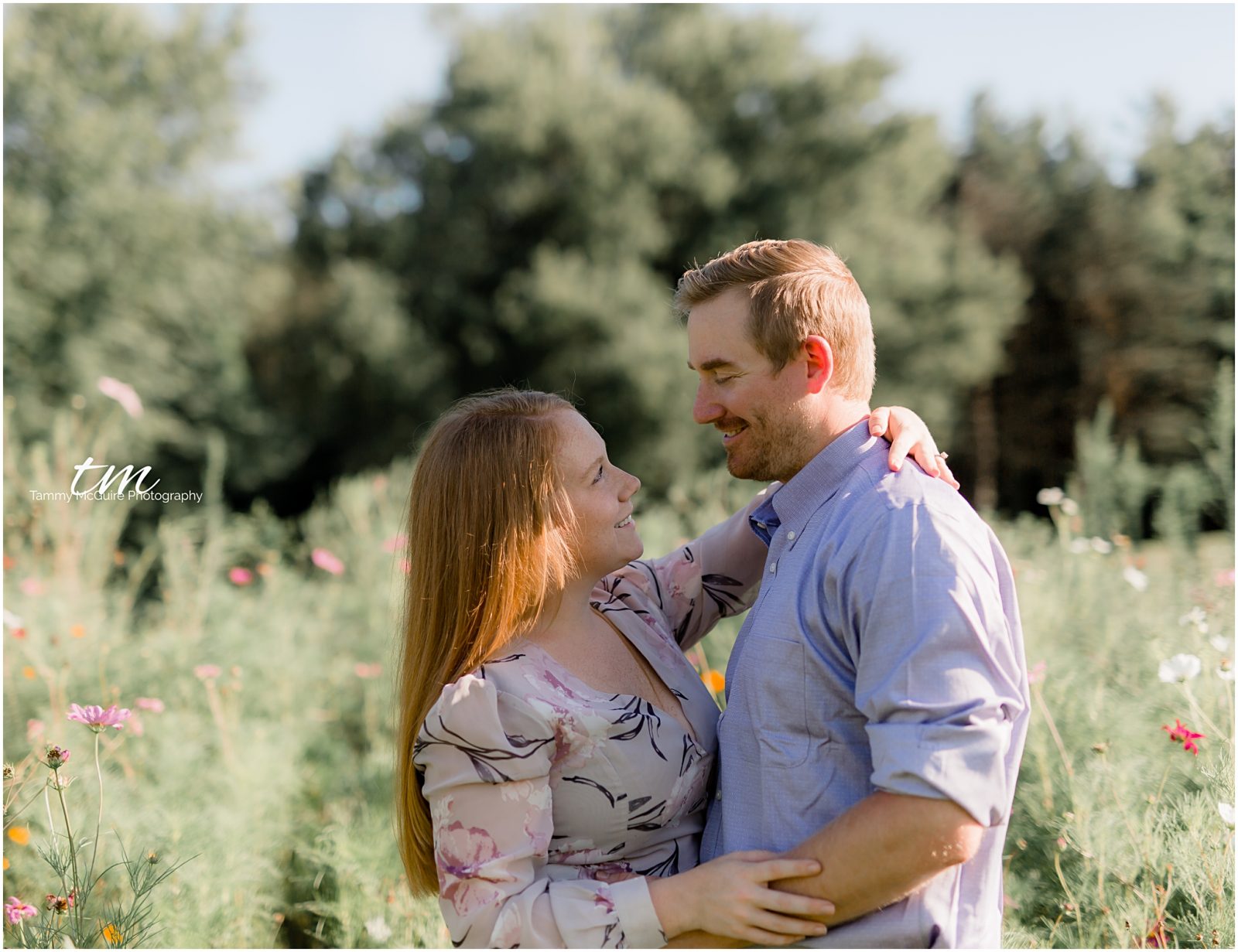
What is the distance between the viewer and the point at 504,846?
163 centimetres

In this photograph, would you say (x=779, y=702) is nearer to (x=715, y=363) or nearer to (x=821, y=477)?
(x=821, y=477)

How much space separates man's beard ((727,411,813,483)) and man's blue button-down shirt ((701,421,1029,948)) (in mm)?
71

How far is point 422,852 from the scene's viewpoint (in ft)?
6.32

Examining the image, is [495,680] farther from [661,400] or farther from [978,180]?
[978,180]

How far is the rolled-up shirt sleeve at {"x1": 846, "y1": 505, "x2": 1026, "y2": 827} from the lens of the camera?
4.85 ft

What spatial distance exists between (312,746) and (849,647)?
3.22 m

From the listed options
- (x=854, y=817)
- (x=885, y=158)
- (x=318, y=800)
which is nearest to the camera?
(x=854, y=817)

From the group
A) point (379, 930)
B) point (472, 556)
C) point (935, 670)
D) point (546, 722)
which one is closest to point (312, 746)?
point (379, 930)

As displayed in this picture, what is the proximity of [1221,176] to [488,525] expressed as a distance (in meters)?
15.0

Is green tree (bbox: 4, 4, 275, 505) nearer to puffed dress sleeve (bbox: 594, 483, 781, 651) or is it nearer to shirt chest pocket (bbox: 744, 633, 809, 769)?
puffed dress sleeve (bbox: 594, 483, 781, 651)

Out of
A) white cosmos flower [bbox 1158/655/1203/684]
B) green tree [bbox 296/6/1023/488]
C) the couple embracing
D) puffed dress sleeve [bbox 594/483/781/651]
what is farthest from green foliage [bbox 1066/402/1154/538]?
green tree [bbox 296/6/1023/488]

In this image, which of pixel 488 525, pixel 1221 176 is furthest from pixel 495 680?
pixel 1221 176

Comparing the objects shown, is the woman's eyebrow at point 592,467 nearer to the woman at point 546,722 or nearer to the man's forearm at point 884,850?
the woman at point 546,722

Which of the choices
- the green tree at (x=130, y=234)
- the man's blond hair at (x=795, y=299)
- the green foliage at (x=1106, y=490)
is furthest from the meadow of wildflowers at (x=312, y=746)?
the green tree at (x=130, y=234)
